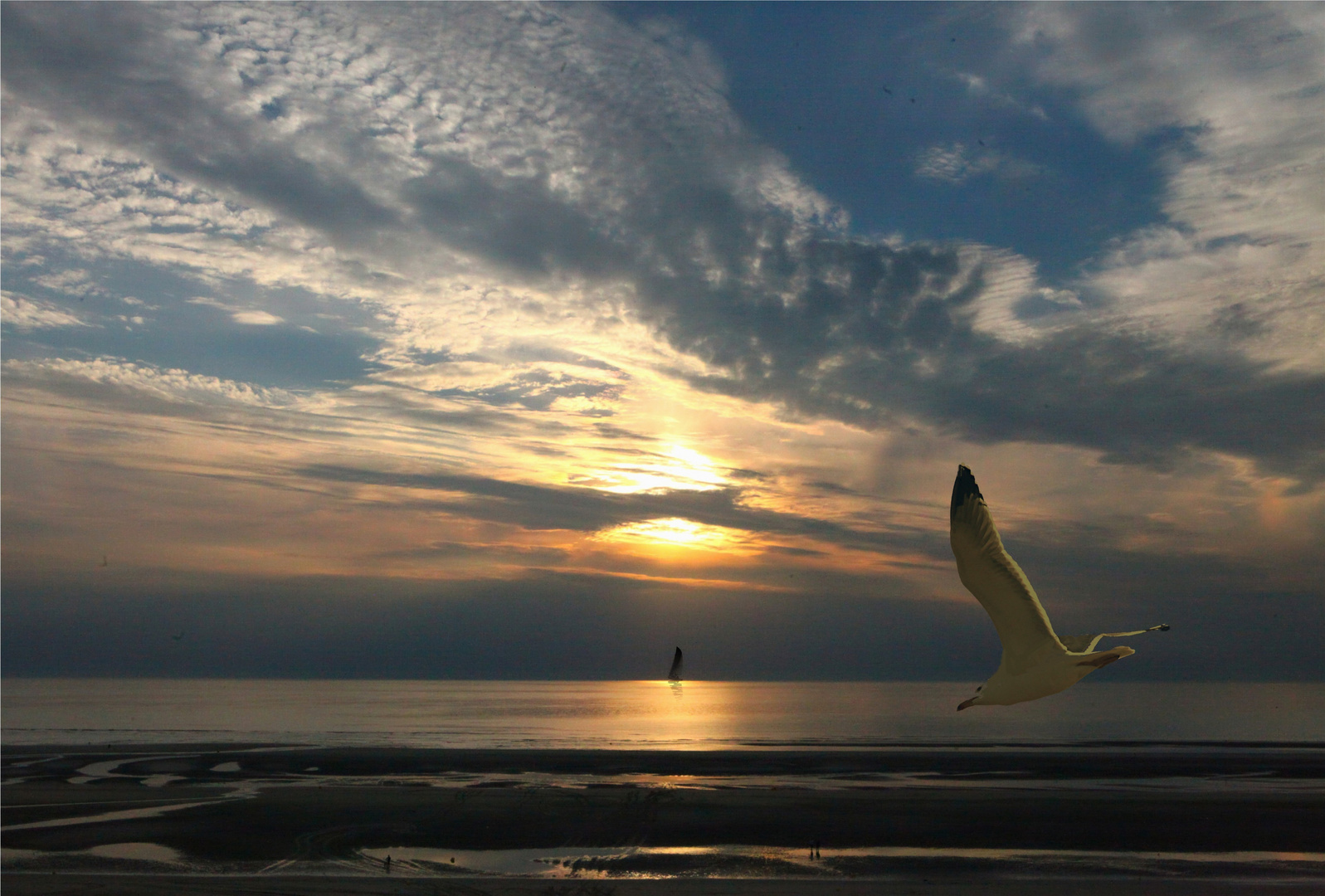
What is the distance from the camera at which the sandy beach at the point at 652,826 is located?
2339 cm

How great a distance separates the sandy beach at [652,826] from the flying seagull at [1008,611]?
1667 cm

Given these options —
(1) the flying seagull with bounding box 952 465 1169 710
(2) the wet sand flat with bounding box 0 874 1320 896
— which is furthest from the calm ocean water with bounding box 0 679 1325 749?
(1) the flying seagull with bounding box 952 465 1169 710

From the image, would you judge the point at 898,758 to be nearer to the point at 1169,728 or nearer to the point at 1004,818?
the point at 1004,818

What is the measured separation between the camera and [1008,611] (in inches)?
329

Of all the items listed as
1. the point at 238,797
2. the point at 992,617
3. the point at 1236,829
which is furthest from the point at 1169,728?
the point at 992,617

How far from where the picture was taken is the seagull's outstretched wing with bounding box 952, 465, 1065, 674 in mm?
8102

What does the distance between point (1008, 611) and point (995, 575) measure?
1.43 ft

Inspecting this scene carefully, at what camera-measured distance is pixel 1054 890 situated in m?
22.5

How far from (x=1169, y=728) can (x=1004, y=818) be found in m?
63.8

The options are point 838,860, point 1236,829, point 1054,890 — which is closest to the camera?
point 1054,890

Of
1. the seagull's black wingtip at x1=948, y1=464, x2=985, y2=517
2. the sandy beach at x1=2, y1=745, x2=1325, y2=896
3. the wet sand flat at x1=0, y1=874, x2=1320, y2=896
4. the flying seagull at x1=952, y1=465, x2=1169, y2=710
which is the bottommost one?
the sandy beach at x1=2, y1=745, x2=1325, y2=896

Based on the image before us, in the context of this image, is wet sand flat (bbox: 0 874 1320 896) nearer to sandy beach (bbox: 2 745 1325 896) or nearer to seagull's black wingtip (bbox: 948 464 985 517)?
sandy beach (bbox: 2 745 1325 896)

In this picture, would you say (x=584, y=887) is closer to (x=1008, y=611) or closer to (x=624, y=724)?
(x=1008, y=611)

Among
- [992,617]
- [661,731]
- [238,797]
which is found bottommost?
[661,731]
